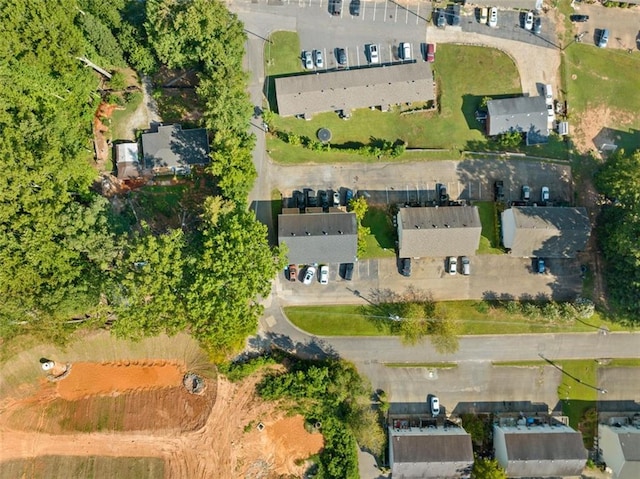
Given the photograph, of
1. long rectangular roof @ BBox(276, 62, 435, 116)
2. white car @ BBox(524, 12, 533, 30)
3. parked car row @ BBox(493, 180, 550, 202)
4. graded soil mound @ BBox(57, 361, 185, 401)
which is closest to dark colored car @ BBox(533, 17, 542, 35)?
white car @ BBox(524, 12, 533, 30)

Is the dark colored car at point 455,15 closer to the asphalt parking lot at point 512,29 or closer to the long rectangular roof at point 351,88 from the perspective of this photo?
the asphalt parking lot at point 512,29

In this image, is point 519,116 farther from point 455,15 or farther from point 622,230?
point 622,230

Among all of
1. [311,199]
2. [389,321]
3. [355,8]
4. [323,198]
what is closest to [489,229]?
[389,321]

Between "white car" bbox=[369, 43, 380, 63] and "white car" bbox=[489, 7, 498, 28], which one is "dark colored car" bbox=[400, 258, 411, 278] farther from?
"white car" bbox=[489, 7, 498, 28]

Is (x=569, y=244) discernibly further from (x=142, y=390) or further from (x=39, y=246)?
(x=39, y=246)

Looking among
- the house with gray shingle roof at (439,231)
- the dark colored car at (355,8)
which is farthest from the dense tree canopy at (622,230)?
the dark colored car at (355,8)

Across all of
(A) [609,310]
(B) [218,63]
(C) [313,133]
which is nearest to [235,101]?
(B) [218,63]
